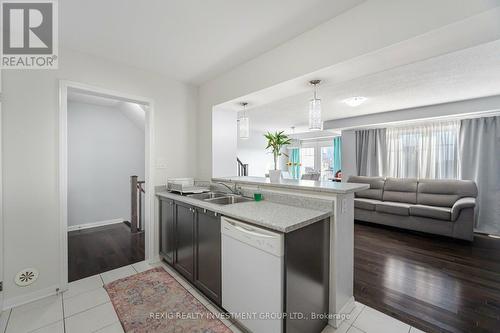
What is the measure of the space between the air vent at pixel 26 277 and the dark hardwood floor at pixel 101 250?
15.8 inches

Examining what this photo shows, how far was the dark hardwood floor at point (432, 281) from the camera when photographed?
5.93 ft

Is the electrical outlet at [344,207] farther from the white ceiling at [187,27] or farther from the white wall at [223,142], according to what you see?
the white wall at [223,142]

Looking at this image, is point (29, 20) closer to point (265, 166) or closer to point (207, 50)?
point (207, 50)

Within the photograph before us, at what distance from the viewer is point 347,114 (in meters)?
5.23

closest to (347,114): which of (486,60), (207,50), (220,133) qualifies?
(486,60)

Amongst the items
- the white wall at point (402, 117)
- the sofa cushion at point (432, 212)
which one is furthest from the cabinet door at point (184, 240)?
the white wall at point (402, 117)

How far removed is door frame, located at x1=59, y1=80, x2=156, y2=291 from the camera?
2203mm

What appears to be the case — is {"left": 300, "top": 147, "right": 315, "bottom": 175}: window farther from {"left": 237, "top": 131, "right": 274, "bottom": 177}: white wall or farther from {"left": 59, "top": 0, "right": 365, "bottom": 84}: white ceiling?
{"left": 59, "top": 0, "right": 365, "bottom": 84}: white ceiling

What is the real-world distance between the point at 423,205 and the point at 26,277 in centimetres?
603

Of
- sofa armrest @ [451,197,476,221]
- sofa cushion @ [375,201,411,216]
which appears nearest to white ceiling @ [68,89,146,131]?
sofa cushion @ [375,201,411,216]

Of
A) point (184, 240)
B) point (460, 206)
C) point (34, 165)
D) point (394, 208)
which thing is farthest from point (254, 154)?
point (34, 165)

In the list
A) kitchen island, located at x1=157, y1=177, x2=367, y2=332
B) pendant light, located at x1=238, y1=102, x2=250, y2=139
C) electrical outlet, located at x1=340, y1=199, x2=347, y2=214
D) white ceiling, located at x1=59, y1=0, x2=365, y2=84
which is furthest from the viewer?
pendant light, located at x1=238, y1=102, x2=250, y2=139

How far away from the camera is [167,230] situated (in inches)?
106

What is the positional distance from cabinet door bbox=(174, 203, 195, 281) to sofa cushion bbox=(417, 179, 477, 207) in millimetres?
4626
